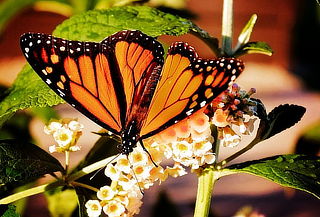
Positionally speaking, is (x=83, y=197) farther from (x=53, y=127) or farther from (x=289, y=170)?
(x=289, y=170)

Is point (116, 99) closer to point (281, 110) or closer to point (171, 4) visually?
point (281, 110)

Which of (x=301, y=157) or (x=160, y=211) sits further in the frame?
(x=160, y=211)

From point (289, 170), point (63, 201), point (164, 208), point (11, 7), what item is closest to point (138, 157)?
point (289, 170)

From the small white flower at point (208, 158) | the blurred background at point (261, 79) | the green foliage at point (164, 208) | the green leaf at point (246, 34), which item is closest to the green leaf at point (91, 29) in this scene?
the green leaf at point (246, 34)

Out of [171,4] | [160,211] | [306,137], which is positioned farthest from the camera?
[171,4]

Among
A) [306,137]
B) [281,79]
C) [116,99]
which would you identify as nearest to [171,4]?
[306,137]

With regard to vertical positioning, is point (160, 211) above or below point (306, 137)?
below

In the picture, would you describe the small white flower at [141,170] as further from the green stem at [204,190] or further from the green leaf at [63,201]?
the green leaf at [63,201]

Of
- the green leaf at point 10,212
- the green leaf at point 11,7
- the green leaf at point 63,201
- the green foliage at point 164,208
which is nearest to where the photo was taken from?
the green leaf at point 10,212
